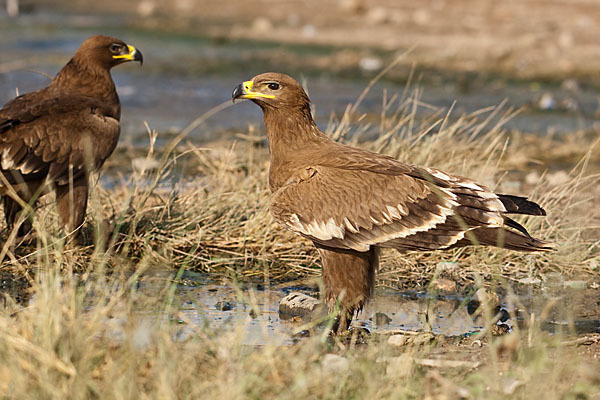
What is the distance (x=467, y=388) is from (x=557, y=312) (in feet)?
5.27

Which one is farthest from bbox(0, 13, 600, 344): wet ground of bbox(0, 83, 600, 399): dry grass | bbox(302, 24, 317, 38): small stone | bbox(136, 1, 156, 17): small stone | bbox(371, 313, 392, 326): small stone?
bbox(136, 1, 156, 17): small stone

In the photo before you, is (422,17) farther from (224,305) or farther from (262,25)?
(224,305)

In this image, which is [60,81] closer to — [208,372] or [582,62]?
[208,372]

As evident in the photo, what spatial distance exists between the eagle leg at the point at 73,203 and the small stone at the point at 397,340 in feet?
6.64

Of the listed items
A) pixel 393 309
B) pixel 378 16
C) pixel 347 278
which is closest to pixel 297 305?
pixel 347 278

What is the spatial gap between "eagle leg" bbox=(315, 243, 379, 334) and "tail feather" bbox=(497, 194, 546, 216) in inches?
26.9

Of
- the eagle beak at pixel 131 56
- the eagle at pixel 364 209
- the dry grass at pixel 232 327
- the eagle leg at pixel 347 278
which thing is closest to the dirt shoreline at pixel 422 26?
the dry grass at pixel 232 327

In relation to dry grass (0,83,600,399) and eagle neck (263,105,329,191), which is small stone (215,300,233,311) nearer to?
dry grass (0,83,600,399)

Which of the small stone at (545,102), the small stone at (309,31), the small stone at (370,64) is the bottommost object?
the small stone at (545,102)

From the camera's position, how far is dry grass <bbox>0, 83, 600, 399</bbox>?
319 cm

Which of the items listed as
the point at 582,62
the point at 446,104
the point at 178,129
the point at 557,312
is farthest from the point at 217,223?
the point at 582,62

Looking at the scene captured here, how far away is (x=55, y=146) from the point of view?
17.4ft

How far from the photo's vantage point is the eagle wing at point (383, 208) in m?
4.43

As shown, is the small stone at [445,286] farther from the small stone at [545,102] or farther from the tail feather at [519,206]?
the small stone at [545,102]
